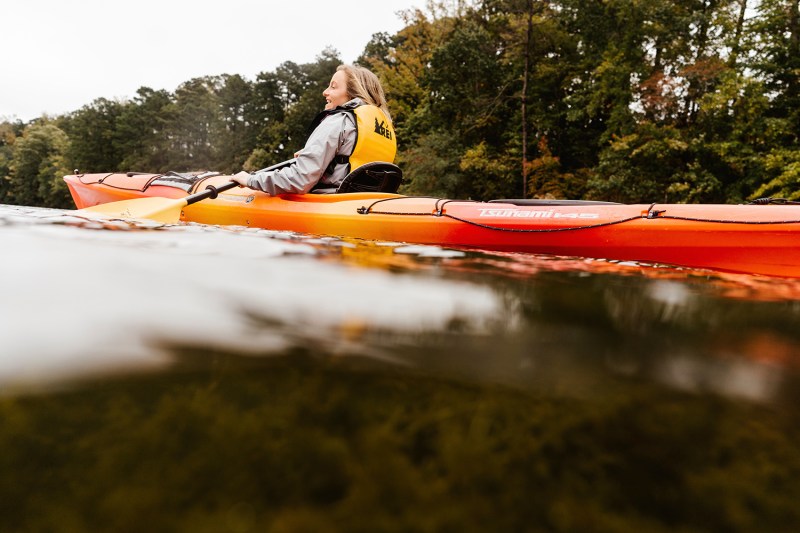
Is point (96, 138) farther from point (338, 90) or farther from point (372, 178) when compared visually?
point (372, 178)

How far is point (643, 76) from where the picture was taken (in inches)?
407

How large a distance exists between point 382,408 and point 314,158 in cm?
289

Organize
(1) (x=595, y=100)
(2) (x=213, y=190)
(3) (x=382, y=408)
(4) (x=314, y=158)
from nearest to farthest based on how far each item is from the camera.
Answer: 1. (3) (x=382, y=408)
2. (4) (x=314, y=158)
3. (2) (x=213, y=190)
4. (1) (x=595, y=100)

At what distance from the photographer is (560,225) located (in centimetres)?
250

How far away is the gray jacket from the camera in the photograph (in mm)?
3283

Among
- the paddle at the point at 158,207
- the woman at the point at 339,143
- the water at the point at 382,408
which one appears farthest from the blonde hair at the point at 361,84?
the water at the point at 382,408

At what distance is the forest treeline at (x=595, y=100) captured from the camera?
29.2 ft

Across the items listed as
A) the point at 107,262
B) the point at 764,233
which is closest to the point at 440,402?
the point at 107,262

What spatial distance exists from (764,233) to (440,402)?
2.25m

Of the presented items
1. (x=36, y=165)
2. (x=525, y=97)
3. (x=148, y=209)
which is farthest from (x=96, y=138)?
(x=148, y=209)

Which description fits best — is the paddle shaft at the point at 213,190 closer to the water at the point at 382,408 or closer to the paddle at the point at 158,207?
the paddle at the point at 158,207

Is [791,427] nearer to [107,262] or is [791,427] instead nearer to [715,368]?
[715,368]

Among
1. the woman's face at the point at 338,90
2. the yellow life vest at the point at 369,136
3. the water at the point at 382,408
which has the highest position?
the woman's face at the point at 338,90

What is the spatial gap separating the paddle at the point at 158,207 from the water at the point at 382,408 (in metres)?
2.10
